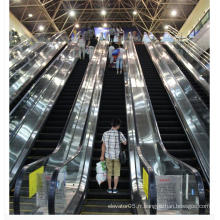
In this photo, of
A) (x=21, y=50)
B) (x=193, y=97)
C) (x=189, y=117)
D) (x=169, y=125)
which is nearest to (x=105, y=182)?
(x=169, y=125)

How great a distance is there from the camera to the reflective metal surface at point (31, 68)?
7.68 meters

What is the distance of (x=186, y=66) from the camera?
9.51 m

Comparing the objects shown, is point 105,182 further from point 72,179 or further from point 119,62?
point 119,62

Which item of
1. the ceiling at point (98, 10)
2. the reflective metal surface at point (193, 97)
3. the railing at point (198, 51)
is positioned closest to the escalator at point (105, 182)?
the reflective metal surface at point (193, 97)

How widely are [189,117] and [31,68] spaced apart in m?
6.17

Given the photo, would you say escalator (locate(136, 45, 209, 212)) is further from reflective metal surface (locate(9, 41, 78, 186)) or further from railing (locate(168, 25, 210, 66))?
reflective metal surface (locate(9, 41, 78, 186))

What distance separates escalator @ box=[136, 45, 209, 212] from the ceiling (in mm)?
17026

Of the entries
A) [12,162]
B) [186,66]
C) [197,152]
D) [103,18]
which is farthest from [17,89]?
[103,18]

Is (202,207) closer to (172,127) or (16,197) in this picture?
(16,197)

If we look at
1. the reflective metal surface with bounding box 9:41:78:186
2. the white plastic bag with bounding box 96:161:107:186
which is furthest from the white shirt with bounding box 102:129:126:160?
the reflective metal surface with bounding box 9:41:78:186

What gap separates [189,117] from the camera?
6.40m

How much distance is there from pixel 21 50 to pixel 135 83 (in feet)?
17.0

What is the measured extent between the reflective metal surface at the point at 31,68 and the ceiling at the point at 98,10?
12.3 metres

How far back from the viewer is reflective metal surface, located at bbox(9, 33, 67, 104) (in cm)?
768
